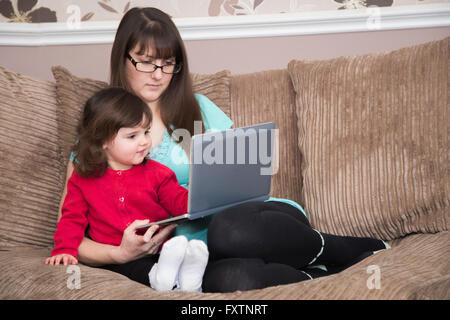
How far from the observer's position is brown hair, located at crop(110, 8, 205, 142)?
55.0 inches

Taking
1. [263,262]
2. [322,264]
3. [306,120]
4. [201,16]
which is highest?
[201,16]

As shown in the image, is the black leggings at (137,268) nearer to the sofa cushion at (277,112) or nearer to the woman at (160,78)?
the woman at (160,78)

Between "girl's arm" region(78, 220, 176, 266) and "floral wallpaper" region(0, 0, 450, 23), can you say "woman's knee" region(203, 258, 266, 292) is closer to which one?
"girl's arm" region(78, 220, 176, 266)

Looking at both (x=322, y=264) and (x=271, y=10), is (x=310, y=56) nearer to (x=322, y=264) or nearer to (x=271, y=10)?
(x=271, y=10)

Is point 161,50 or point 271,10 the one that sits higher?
point 271,10

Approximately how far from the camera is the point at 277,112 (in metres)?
1.59

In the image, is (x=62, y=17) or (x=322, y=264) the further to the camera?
(x=62, y=17)

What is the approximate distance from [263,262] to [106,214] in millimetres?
458

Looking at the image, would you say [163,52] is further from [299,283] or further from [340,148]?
[299,283]

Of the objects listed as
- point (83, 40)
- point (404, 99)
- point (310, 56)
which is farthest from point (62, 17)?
point (404, 99)

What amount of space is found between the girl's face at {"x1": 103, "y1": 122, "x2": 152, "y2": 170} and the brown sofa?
25cm

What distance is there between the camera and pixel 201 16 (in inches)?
81.4

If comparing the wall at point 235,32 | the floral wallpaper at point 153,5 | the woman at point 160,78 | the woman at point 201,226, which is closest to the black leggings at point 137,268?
the woman at point 201,226
